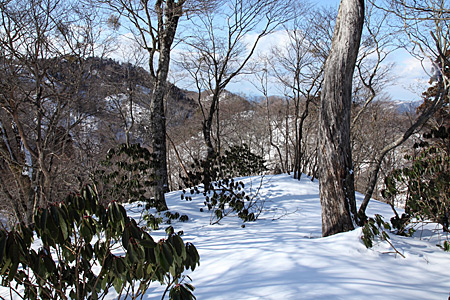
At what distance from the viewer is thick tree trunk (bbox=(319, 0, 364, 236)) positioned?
2.90m

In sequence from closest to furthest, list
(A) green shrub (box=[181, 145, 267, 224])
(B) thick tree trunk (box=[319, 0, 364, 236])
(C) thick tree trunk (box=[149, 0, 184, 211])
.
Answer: (B) thick tree trunk (box=[319, 0, 364, 236])
(A) green shrub (box=[181, 145, 267, 224])
(C) thick tree trunk (box=[149, 0, 184, 211])

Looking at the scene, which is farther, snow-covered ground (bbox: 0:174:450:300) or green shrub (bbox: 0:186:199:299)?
snow-covered ground (bbox: 0:174:450:300)

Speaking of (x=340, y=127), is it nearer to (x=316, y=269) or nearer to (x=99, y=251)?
(x=316, y=269)

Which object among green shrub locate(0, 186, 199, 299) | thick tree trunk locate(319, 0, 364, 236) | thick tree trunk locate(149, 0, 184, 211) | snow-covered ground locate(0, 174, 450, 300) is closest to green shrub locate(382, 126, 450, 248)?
snow-covered ground locate(0, 174, 450, 300)

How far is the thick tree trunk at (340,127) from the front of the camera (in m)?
2.90

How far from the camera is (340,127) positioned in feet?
9.71

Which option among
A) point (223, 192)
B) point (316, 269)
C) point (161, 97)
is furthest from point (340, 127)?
point (161, 97)

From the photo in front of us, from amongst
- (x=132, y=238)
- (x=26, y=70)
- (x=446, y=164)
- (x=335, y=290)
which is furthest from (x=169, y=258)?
(x=26, y=70)

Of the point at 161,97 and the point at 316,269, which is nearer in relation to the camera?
the point at 316,269

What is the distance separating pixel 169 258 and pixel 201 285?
91cm

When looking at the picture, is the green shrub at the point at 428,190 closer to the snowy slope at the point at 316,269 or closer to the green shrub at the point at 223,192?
the snowy slope at the point at 316,269

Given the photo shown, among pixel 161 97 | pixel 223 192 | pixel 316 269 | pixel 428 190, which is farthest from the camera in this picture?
pixel 223 192

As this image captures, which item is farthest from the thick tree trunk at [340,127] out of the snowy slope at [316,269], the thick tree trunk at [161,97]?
the thick tree trunk at [161,97]

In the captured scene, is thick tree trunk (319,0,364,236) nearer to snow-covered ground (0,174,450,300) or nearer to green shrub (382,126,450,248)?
snow-covered ground (0,174,450,300)
